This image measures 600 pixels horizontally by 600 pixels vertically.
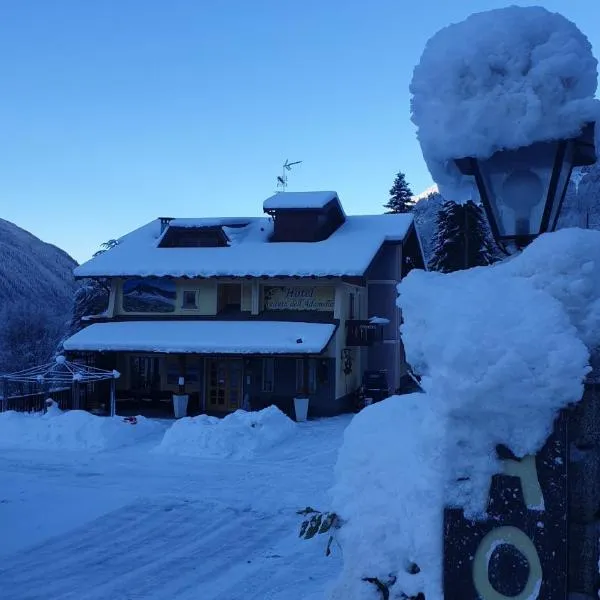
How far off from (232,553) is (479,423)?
6565 mm

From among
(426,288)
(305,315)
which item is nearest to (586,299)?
(426,288)

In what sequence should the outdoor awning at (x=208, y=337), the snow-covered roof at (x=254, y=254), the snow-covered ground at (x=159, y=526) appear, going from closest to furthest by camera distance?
the snow-covered ground at (x=159, y=526) < the outdoor awning at (x=208, y=337) < the snow-covered roof at (x=254, y=254)

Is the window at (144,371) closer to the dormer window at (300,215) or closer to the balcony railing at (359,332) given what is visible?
the dormer window at (300,215)

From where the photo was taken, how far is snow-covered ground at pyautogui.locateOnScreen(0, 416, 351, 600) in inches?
263

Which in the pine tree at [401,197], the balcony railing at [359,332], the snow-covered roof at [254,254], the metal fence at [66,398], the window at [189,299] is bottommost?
the metal fence at [66,398]

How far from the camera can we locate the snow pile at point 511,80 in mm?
2361

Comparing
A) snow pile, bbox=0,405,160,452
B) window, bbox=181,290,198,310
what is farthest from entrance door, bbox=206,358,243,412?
snow pile, bbox=0,405,160,452

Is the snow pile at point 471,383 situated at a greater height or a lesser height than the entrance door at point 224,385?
greater

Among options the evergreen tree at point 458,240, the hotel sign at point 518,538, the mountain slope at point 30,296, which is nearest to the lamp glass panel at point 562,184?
the hotel sign at point 518,538

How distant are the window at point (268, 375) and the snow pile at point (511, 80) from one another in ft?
64.1

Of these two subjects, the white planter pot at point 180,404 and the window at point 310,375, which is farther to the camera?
the window at point 310,375

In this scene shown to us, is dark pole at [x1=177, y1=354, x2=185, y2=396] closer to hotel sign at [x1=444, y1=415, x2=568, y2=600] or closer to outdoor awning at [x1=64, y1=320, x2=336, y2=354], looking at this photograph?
outdoor awning at [x1=64, y1=320, x2=336, y2=354]

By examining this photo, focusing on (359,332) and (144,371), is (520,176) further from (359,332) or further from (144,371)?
(144,371)

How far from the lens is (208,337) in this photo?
67.4 feet
